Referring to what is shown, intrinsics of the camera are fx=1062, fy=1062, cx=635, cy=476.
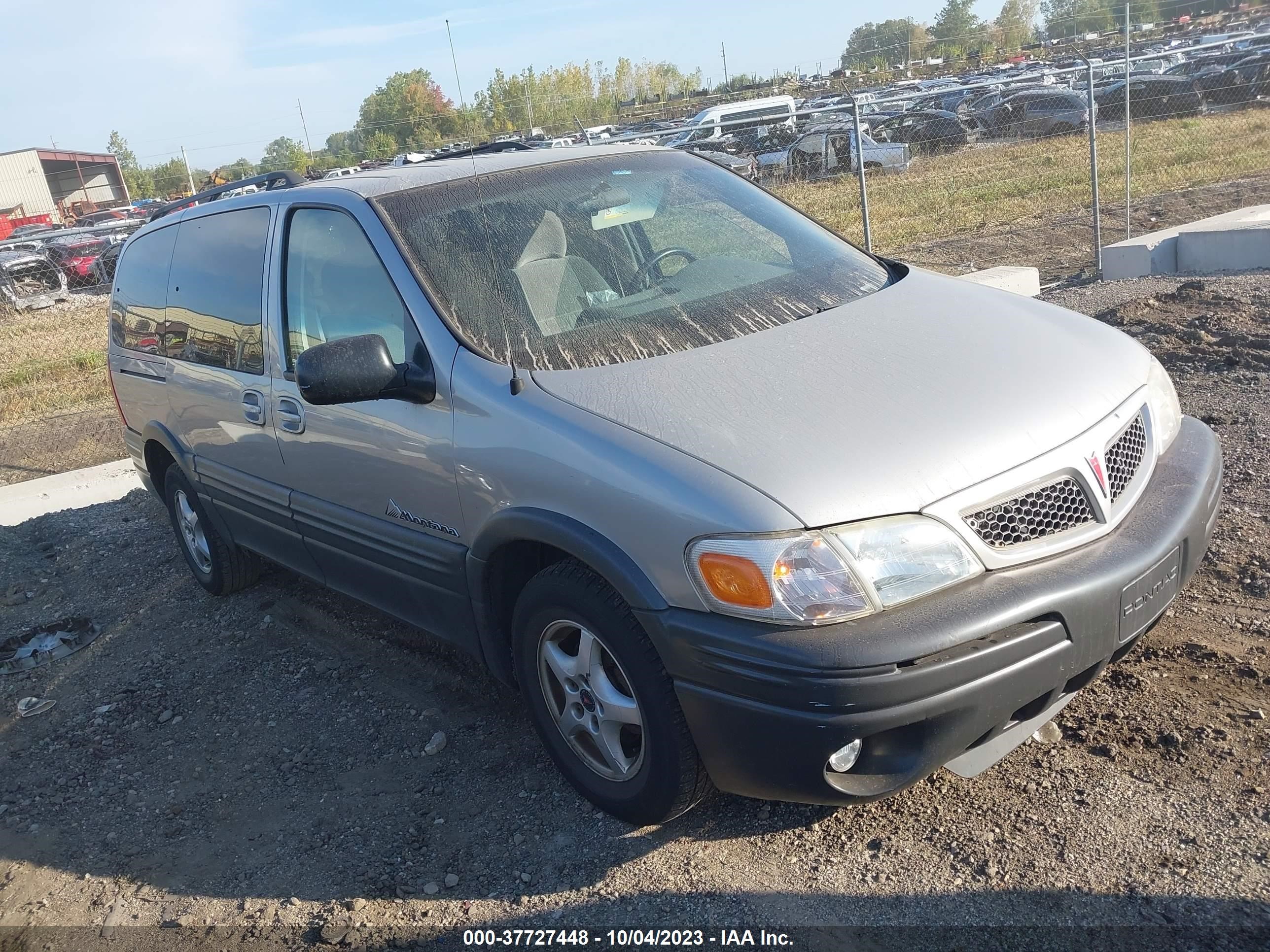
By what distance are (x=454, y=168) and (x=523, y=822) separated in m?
2.35

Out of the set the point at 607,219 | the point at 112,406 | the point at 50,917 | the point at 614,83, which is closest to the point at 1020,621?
the point at 607,219

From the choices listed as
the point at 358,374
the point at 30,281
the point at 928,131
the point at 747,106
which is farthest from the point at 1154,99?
the point at 30,281

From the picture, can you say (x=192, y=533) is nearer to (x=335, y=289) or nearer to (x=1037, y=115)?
(x=335, y=289)

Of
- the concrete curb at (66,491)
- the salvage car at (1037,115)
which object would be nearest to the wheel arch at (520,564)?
the concrete curb at (66,491)

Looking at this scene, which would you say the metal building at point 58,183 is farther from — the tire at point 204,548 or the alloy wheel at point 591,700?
the alloy wheel at point 591,700

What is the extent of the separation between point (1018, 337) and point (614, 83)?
61787 millimetres

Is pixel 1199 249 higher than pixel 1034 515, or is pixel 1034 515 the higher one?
pixel 1034 515

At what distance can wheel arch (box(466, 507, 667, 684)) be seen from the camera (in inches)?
105

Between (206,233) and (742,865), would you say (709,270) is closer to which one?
(742,865)

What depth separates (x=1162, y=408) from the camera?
3244mm

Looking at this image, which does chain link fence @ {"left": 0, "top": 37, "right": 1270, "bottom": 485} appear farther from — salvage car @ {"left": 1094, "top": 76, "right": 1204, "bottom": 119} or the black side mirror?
the black side mirror

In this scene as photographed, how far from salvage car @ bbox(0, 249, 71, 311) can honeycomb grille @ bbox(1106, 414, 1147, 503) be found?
63.3ft

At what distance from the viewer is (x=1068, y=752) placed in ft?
10.0

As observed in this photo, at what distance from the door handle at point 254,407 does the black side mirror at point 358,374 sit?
1.01 meters
